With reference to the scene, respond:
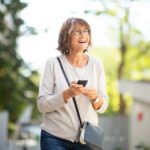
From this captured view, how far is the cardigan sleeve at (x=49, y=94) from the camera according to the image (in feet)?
11.1

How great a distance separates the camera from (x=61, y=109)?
11.3ft

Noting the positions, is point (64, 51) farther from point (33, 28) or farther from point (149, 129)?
point (149, 129)

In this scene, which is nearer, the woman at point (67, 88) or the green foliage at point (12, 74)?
the woman at point (67, 88)

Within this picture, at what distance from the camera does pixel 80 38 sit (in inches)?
138

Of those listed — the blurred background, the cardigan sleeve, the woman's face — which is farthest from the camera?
the blurred background

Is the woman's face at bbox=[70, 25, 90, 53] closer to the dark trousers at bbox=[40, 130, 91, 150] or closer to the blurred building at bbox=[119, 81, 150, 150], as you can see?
the dark trousers at bbox=[40, 130, 91, 150]

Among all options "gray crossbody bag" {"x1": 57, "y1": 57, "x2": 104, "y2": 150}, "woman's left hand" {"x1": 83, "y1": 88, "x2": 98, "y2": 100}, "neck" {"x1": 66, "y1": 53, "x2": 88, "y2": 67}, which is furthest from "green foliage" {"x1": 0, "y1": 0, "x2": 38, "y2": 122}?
"woman's left hand" {"x1": 83, "y1": 88, "x2": 98, "y2": 100}

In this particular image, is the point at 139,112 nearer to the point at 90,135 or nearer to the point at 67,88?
the point at 90,135

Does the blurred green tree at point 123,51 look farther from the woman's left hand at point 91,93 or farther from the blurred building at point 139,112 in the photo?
the woman's left hand at point 91,93

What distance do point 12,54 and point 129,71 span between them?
5.10 metres

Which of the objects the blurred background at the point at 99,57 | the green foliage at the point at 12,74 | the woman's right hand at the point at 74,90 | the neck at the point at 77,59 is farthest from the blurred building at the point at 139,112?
the woman's right hand at the point at 74,90

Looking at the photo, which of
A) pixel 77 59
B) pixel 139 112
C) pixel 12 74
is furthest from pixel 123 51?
pixel 77 59

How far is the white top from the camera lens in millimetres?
3426

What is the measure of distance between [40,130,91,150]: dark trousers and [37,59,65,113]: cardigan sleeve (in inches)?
6.5
